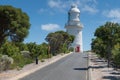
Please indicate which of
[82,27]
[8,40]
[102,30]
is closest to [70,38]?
[82,27]

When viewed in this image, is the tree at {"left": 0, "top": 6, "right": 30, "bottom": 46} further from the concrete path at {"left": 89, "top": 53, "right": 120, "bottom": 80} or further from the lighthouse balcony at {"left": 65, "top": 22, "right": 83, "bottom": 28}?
the lighthouse balcony at {"left": 65, "top": 22, "right": 83, "bottom": 28}

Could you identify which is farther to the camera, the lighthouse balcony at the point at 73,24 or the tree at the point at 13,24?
the lighthouse balcony at the point at 73,24

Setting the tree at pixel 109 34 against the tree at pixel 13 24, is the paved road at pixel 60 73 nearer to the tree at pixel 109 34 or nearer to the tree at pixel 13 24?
the tree at pixel 109 34

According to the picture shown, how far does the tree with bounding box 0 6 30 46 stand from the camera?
45.4 m

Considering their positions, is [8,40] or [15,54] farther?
[8,40]

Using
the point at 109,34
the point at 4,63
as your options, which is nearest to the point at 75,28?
the point at 109,34

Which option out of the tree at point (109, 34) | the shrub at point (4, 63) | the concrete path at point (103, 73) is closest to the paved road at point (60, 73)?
the concrete path at point (103, 73)

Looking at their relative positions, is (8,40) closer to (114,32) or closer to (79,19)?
(114,32)

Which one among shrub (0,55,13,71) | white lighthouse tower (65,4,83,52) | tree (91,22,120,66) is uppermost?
white lighthouse tower (65,4,83,52)

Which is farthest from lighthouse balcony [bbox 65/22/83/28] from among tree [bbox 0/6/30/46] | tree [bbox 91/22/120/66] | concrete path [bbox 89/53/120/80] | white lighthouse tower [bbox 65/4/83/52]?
concrete path [bbox 89/53/120/80]

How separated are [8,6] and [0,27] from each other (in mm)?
2930

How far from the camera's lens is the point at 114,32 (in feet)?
132

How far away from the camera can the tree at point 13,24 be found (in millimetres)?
45406

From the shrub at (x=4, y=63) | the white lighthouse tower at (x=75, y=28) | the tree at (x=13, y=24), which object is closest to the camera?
the shrub at (x=4, y=63)
